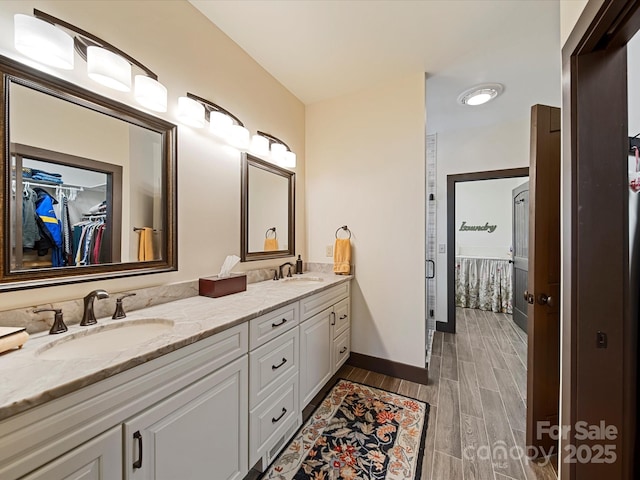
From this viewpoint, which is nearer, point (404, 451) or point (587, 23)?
point (587, 23)

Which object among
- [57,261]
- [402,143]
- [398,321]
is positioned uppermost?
[402,143]

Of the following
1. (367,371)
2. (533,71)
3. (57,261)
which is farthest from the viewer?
(367,371)

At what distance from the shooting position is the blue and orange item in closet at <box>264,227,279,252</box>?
2.25 meters

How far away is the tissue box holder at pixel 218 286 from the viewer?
1.58 metres

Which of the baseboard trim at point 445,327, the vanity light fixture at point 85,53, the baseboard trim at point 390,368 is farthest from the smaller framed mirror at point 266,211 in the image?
the baseboard trim at point 445,327

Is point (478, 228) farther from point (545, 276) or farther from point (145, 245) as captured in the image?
point (145, 245)

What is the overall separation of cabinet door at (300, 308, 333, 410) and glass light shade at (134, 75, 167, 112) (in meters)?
1.52

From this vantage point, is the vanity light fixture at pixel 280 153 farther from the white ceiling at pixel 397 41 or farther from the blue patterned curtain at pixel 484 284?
the blue patterned curtain at pixel 484 284

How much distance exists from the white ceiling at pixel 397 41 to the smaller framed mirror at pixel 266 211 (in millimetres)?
860

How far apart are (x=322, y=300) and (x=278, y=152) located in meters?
1.35

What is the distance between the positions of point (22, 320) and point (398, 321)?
92.7 inches

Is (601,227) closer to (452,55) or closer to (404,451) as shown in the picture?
(404,451)

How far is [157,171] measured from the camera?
56.9 inches

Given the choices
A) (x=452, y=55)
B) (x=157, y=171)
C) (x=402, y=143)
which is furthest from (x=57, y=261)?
(x=452, y=55)
